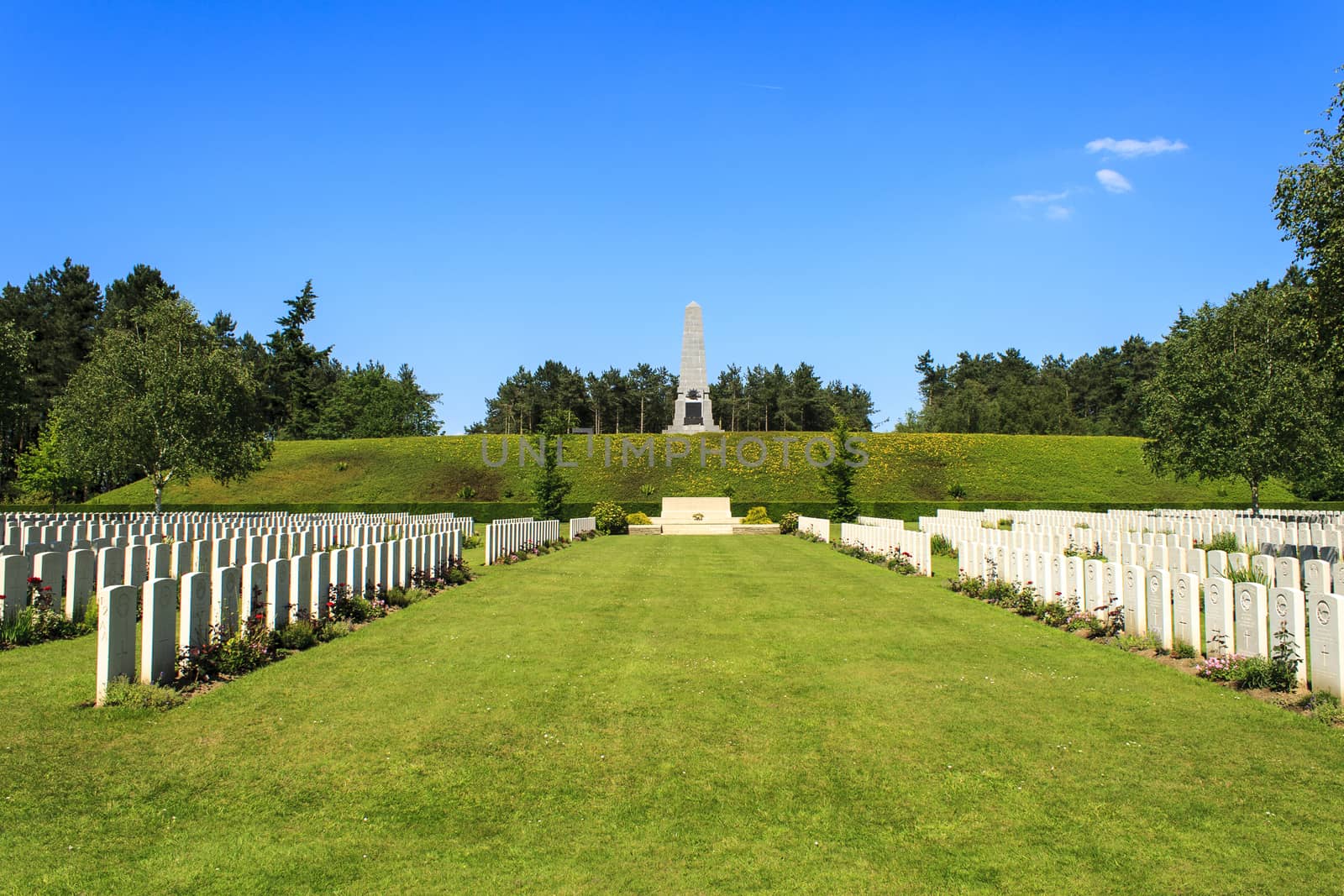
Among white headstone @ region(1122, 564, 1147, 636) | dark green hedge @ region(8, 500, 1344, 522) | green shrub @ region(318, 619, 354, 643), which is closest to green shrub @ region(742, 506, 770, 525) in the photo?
dark green hedge @ region(8, 500, 1344, 522)

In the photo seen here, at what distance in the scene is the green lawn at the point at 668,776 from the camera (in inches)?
155

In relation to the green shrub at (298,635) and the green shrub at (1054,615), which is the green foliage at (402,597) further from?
the green shrub at (1054,615)

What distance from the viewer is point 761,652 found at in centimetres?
896

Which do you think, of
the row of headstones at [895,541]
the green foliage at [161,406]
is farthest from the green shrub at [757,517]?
the green foliage at [161,406]

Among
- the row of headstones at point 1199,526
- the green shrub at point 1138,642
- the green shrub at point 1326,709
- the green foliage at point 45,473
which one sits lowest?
the green shrub at point 1138,642

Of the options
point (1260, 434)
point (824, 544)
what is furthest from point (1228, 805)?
point (1260, 434)

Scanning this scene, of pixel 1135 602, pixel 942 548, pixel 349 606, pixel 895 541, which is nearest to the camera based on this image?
pixel 1135 602

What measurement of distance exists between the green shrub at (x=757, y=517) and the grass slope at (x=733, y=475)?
41.4ft

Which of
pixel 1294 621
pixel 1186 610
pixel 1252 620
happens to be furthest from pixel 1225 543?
pixel 1294 621

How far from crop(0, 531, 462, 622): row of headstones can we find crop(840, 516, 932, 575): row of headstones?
10.9 meters

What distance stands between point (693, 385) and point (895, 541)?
129 ft

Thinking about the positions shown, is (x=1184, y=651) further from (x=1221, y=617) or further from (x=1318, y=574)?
(x=1318, y=574)

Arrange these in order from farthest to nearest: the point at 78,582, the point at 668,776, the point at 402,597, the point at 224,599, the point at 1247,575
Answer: the point at 402,597 → the point at 1247,575 → the point at 78,582 → the point at 224,599 → the point at 668,776

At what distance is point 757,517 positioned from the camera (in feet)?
129
